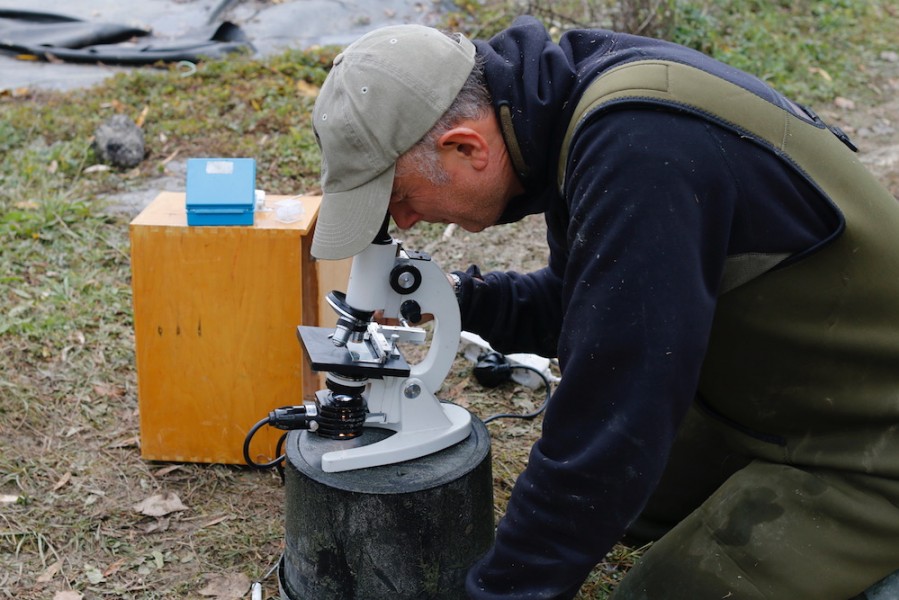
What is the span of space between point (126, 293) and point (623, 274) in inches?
130

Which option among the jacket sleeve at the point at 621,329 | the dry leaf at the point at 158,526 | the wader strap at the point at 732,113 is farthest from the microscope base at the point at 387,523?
the wader strap at the point at 732,113

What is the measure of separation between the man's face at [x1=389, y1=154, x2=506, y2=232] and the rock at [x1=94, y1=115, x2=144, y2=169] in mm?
3975

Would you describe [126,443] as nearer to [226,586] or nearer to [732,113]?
[226,586]

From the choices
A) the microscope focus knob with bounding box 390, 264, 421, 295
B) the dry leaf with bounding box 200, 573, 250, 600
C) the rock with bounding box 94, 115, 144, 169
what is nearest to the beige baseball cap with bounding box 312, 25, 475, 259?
the microscope focus knob with bounding box 390, 264, 421, 295

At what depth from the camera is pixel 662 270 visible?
181 centimetres

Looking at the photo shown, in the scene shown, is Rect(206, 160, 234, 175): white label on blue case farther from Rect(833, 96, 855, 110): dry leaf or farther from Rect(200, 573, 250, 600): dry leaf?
Rect(833, 96, 855, 110): dry leaf

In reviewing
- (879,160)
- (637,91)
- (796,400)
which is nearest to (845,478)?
(796,400)

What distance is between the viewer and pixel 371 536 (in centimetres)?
246

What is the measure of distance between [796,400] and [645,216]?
69 centimetres

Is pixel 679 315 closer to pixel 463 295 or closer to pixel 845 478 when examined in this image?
pixel 845 478

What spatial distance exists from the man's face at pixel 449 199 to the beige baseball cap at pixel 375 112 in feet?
0.21

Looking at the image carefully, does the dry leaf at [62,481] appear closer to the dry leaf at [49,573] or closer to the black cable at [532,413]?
the dry leaf at [49,573]

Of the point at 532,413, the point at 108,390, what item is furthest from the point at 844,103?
the point at 108,390

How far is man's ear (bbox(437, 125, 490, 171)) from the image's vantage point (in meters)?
2.05
